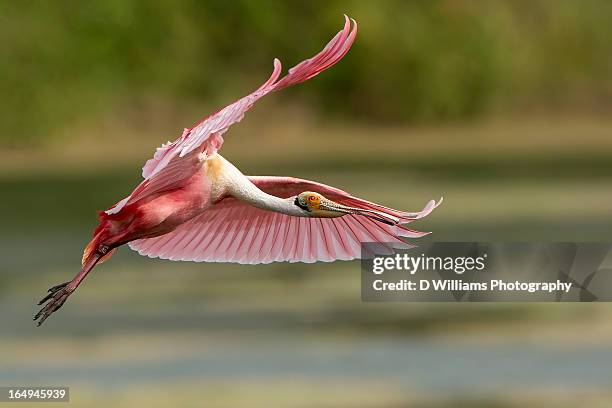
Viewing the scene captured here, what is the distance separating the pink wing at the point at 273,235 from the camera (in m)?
3.26

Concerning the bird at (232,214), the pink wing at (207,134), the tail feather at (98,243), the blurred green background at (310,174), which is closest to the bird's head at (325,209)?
the bird at (232,214)

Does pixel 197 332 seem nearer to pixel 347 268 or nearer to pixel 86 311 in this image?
pixel 86 311

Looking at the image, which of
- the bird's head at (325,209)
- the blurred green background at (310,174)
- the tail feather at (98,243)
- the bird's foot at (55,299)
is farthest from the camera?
the blurred green background at (310,174)

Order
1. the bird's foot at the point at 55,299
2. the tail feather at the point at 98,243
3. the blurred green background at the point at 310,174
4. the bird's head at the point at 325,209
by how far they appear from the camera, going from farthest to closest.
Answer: the blurred green background at the point at 310,174
the bird's head at the point at 325,209
the tail feather at the point at 98,243
the bird's foot at the point at 55,299

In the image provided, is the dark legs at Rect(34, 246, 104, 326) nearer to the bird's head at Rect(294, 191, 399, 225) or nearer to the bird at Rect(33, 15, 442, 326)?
the bird at Rect(33, 15, 442, 326)

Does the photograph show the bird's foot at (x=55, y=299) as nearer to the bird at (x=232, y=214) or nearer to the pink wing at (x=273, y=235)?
the bird at (x=232, y=214)

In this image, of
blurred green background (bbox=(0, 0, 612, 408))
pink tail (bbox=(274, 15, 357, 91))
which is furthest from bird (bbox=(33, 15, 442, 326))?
blurred green background (bbox=(0, 0, 612, 408))

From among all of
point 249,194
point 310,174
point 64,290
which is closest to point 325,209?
point 249,194

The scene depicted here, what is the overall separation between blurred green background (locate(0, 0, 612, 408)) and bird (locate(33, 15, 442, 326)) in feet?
23.7

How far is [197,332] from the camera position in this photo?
1309 cm

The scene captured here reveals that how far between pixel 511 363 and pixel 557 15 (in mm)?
22795

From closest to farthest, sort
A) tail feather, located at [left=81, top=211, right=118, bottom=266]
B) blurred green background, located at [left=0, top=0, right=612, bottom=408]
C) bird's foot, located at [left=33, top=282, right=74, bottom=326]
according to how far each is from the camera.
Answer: bird's foot, located at [left=33, top=282, right=74, bottom=326], tail feather, located at [left=81, top=211, right=118, bottom=266], blurred green background, located at [left=0, top=0, right=612, bottom=408]

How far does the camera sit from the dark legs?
286 cm

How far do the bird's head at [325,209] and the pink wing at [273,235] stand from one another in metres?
0.02
